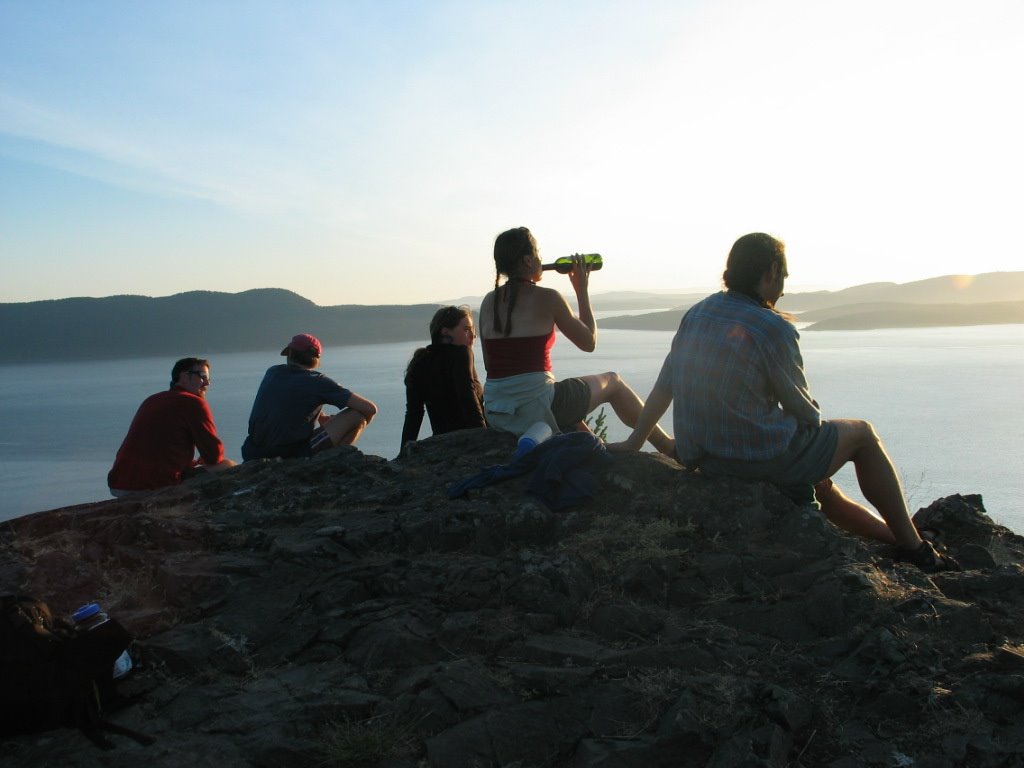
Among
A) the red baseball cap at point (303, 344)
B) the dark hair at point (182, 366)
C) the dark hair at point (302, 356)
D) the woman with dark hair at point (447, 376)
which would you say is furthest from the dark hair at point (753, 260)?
the dark hair at point (182, 366)

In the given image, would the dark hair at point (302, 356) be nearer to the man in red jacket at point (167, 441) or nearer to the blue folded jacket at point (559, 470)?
the man in red jacket at point (167, 441)

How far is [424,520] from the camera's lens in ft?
14.4

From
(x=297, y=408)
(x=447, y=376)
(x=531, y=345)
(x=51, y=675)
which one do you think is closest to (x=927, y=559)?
(x=531, y=345)

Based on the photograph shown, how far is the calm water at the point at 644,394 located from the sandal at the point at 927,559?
5473 mm

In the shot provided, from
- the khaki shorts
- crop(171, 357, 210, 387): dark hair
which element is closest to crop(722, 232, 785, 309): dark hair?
the khaki shorts

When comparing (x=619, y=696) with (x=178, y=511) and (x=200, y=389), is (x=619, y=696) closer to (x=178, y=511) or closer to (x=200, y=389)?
(x=178, y=511)

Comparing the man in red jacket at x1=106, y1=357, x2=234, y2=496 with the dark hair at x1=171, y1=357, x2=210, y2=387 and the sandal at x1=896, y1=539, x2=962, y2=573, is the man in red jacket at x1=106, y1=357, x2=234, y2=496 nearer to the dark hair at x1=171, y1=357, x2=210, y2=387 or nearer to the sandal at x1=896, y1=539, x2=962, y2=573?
the dark hair at x1=171, y1=357, x2=210, y2=387

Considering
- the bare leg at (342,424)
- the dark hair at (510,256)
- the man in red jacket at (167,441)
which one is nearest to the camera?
the dark hair at (510,256)

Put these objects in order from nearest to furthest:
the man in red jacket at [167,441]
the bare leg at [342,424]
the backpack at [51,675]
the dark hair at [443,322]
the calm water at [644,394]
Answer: the backpack at [51,675] → the man in red jacket at [167,441] → the dark hair at [443,322] → the bare leg at [342,424] → the calm water at [644,394]

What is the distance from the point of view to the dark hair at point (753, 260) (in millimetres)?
4383

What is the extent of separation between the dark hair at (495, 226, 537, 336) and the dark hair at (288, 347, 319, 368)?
2.11 meters

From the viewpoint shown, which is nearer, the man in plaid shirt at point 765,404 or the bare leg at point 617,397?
the man in plaid shirt at point 765,404

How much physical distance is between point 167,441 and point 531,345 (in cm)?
293

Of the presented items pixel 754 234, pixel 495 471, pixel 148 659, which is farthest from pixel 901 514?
pixel 148 659
